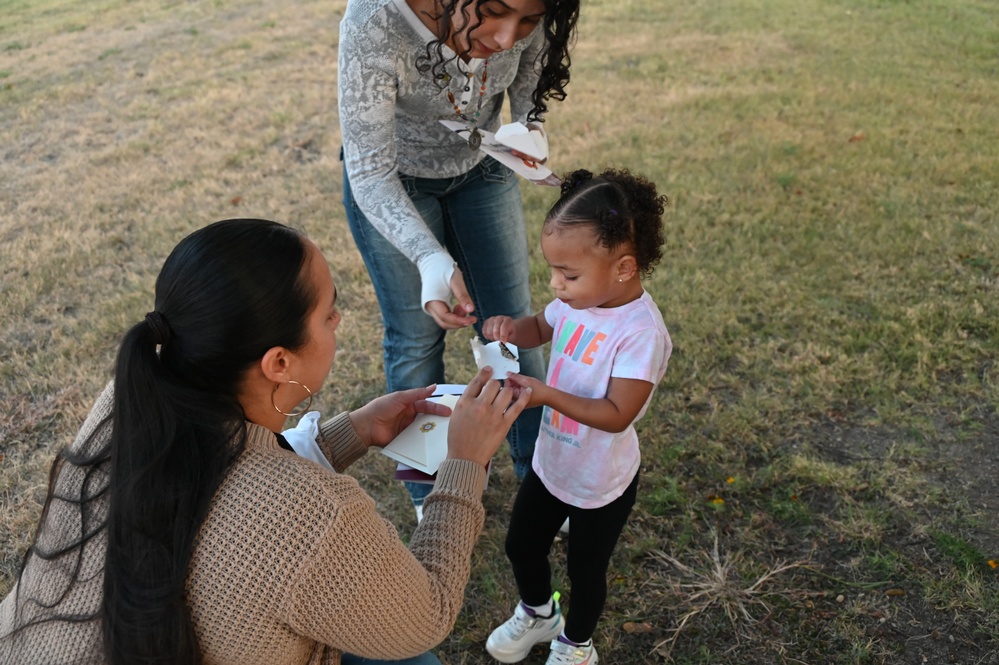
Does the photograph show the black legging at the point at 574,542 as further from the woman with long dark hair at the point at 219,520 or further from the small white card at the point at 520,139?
the small white card at the point at 520,139

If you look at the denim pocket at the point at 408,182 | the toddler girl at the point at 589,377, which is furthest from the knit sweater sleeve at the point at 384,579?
the denim pocket at the point at 408,182

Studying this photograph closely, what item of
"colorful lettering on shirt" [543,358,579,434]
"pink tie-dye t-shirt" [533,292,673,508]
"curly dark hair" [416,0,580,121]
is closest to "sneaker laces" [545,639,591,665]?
"pink tie-dye t-shirt" [533,292,673,508]

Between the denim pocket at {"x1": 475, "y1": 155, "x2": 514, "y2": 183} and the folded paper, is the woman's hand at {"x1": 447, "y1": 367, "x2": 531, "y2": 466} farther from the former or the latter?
the denim pocket at {"x1": 475, "y1": 155, "x2": 514, "y2": 183}

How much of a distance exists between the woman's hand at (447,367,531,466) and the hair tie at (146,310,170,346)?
59cm

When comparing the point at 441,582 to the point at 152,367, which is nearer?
the point at 152,367

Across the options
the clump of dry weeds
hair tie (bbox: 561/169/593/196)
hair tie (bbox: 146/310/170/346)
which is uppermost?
hair tie (bbox: 146/310/170/346)

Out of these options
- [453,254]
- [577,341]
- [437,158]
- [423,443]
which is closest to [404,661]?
[423,443]

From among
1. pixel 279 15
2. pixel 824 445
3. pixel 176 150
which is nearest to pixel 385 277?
pixel 824 445

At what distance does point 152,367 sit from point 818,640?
6.29 ft

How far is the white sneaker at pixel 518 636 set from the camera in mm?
2234

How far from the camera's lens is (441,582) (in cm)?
145

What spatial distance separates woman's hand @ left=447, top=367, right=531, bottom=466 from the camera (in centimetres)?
161

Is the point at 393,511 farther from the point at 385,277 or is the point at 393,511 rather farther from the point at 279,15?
the point at 279,15

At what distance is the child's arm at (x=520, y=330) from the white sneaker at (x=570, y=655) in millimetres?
838
